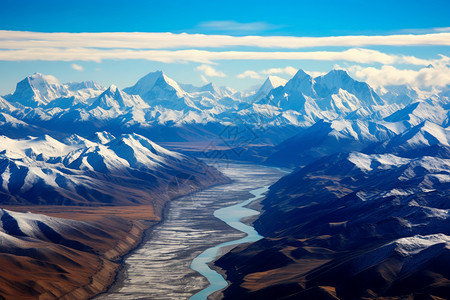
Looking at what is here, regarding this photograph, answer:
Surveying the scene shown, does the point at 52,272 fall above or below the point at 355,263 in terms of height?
above

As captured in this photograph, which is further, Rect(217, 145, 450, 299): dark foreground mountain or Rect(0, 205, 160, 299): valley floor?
Rect(0, 205, 160, 299): valley floor

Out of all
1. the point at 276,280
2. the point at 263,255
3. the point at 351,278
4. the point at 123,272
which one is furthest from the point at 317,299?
the point at 123,272

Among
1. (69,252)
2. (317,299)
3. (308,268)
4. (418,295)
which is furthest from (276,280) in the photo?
(69,252)

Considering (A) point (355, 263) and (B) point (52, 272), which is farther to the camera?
(B) point (52, 272)

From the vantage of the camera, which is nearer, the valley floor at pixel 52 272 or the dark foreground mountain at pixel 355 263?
the dark foreground mountain at pixel 355 263

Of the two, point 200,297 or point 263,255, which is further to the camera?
point 263,255

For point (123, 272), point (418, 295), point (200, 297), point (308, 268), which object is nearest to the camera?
point (418, 295)

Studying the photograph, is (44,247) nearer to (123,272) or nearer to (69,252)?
(69,252)

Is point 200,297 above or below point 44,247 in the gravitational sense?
below

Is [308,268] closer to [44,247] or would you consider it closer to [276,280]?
[276,280]

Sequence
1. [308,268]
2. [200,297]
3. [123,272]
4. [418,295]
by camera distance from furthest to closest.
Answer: [123,272]
[308,268]
[200,297]
[418,295]
